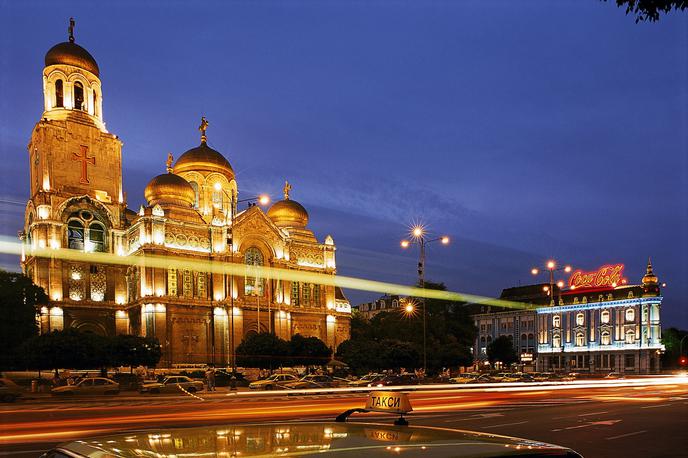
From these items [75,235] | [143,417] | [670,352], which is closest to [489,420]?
[143,417]

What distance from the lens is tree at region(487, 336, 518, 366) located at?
89250 mm

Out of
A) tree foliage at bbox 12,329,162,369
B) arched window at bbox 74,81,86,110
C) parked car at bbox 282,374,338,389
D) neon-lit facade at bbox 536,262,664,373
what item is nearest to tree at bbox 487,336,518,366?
neon-lit facade at bbox 536,262,664,373

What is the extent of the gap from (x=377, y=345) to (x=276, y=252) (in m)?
19.2

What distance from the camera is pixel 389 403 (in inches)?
149

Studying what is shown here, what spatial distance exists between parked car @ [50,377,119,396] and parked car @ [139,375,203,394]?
7.64 ft

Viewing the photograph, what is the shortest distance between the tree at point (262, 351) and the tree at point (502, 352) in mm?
43986

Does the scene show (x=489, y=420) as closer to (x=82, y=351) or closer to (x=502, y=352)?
(x=82, y=351)

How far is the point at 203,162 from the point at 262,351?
1043 inches

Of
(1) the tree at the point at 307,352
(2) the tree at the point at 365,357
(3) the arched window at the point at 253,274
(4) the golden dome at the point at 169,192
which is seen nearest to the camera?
(2) the tree at the point at 365,357

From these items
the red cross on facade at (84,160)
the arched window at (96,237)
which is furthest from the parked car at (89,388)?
the red cross on facade at (84,160)

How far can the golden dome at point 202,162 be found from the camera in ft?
232

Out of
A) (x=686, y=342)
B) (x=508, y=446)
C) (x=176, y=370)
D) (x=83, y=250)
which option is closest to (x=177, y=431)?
(x=508, y=446)

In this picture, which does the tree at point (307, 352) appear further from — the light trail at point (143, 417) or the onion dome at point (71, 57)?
the onion dome at point (71, 57)

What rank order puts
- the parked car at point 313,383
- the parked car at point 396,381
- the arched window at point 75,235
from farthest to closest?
the arched window at point 75,235 → the parked car at point 313,383 → the parked car at point 396,381
